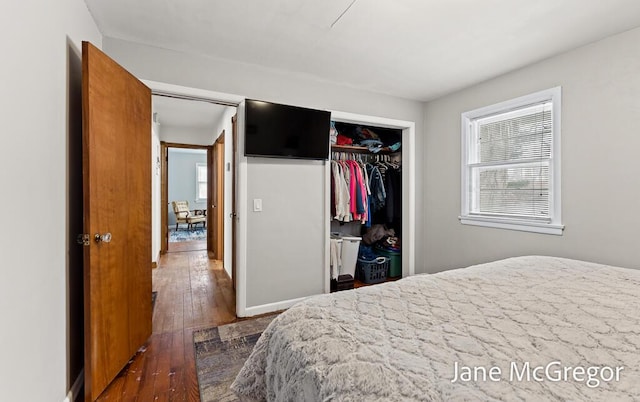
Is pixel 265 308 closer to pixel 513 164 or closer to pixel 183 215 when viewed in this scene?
pixel 513 164

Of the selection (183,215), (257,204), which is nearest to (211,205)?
(183,215)

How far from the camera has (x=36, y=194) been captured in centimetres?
124

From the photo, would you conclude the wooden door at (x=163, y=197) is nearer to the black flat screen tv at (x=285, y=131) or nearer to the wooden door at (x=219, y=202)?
the wooden door at (x=219, y=202)

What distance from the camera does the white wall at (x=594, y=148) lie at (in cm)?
206

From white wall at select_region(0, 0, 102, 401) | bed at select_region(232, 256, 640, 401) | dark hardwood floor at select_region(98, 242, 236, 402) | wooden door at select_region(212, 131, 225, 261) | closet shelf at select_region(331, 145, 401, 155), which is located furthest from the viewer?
wooden door at select_region(212, 131, 225, 261)

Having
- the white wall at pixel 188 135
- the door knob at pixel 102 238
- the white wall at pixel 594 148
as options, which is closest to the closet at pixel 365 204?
the white wall at pixel 594 148

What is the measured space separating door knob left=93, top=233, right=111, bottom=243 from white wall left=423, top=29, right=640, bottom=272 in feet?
10.8

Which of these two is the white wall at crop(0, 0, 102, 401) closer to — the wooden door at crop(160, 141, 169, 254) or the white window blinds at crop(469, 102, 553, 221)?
the white window blinds at crop(469, 102, 553, 221)

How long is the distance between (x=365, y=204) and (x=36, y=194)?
3.01 meters

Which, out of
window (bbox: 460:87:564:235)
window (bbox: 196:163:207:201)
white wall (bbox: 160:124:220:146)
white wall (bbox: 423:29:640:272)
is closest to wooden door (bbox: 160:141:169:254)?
white wall (bbox: 160:124:220:146)

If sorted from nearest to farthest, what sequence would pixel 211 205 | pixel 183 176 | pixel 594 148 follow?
1. pixel 594 148
2. pixel 211 205
3. pixel 183 176

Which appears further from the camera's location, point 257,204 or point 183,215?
point 183,215

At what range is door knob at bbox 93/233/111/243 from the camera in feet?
5.22

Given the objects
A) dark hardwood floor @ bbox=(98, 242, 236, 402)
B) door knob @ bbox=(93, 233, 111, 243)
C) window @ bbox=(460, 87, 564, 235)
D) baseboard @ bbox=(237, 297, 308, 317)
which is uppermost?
window @ bbox=(460, 87, 564, 235)
